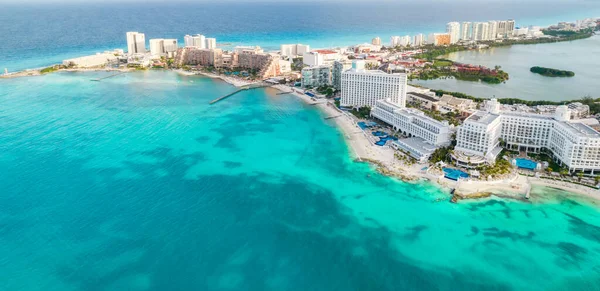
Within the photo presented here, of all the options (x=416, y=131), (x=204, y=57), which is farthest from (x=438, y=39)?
(x=416, y=131)

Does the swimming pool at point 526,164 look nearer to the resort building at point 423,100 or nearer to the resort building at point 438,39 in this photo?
the resort building at point 423,100

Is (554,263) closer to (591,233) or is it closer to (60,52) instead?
(591,233)

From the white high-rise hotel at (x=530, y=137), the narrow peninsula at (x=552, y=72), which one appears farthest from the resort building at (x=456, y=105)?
the narrow peninsula at (x=552, y=72)

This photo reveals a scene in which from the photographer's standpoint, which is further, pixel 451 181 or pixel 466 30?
pixel 466 30

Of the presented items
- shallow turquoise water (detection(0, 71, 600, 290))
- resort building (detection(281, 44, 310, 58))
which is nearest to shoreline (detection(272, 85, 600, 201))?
shallow turquoise water (detection(0, 71, 600, 290))

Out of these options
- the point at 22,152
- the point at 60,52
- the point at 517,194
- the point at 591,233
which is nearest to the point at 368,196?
the point at 517,194

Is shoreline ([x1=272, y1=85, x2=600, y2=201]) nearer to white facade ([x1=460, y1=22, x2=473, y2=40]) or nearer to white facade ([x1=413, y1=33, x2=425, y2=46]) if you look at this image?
white facade ([x1=413, y1=33, x2=425, y2=46])

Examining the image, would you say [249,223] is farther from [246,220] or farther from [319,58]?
[319,58]
